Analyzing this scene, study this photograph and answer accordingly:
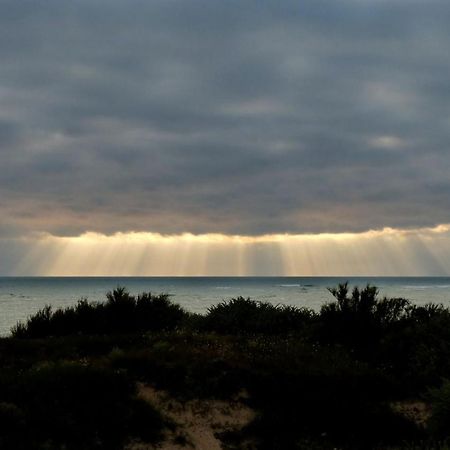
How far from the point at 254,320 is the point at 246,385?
6.49 meters

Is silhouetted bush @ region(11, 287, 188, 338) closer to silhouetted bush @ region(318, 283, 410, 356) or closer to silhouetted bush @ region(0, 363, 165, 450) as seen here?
silhouetted bush @ region(318, 283, 410, 356)

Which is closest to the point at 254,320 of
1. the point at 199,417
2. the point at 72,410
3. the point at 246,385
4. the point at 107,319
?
the point at 107,319

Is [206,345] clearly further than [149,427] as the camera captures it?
Yes

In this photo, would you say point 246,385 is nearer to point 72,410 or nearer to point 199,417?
point 199,417

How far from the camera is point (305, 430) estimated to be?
42.5 ft

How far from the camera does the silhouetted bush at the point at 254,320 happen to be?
20.7m

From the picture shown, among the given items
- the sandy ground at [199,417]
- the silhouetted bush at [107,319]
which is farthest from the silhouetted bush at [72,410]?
the silhouetted bush at [107,319]

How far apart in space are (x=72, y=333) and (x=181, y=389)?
7.62m

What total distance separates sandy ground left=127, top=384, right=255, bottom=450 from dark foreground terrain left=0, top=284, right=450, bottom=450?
29 millimetres

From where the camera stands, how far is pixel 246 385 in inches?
574

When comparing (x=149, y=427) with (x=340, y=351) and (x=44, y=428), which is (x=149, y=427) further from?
(x=340, y=351)

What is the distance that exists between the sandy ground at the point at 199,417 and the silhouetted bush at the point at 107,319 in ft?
23.0

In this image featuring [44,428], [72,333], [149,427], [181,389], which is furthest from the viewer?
[72,333]

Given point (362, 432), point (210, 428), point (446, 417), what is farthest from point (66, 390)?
point (446, 417)
